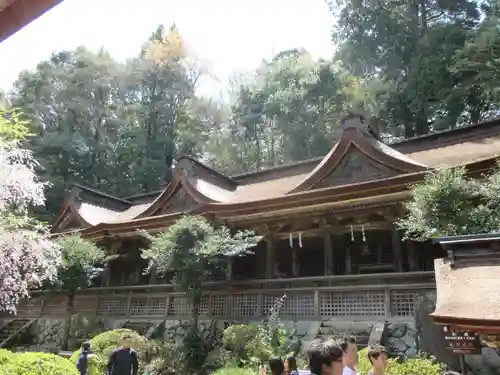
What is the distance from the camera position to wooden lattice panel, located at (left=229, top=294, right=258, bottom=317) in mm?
13273

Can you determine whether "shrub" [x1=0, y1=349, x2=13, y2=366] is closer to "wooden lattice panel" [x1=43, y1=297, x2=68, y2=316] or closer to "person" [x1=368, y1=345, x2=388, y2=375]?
"person" [x1=368, y1=345, x2=388, y2=375]

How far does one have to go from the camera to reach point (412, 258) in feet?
41.3

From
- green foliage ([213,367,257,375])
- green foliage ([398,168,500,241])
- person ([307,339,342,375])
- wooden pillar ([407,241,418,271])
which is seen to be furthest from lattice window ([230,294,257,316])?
person ([307,339,342,375])

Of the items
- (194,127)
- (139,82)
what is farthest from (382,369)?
(139,82)

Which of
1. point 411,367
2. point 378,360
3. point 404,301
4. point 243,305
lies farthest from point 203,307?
point 378,360

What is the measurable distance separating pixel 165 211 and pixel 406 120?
66.6ft

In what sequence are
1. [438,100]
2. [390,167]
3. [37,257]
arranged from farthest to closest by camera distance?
[438,100] → [37,257] → [390,167]

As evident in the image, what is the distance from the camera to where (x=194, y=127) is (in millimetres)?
41000

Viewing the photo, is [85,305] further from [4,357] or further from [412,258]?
[412,258]

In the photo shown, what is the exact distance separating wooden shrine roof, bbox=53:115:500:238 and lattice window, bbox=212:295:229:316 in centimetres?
266

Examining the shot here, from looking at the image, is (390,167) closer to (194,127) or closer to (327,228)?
(327,228)

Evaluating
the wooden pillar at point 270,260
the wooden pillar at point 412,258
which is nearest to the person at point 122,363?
the wooden pillar at point 270,260

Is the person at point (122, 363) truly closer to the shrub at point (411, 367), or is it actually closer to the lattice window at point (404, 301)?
the shrub at point (411, 367)

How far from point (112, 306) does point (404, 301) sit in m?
11.0
